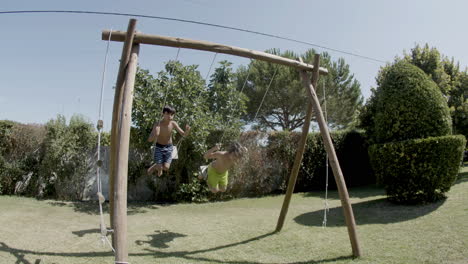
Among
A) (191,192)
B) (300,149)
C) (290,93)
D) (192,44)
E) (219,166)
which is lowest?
(191,192)

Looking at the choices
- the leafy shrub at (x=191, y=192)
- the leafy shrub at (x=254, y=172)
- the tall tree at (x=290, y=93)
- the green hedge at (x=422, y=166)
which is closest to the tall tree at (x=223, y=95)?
the leafy shrub at (x=254, y=172)

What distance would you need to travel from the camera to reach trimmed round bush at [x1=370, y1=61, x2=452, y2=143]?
27.7ft

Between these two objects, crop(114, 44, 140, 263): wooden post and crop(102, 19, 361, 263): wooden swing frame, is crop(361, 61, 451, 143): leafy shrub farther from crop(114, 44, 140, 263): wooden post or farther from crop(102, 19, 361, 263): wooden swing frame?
crop(114, 44, 140, 263): wooden post

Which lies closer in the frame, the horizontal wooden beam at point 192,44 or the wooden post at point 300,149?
the horizontal wooden beam at point 192,44

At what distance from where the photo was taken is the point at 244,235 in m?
6.52

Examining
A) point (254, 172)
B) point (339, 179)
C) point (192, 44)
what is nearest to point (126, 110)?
point (192, 44)

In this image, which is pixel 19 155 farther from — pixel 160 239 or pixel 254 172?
pixel 254 172

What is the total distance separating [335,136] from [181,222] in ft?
28.6

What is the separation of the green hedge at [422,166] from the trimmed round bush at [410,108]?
1.49 ft

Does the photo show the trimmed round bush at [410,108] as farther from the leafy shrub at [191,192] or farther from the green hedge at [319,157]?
the leafy shrub at [191,192]

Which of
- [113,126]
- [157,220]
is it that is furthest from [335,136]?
[113,126]

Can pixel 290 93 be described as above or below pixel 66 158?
above

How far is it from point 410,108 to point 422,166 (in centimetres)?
158

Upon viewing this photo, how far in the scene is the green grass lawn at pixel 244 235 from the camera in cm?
504
